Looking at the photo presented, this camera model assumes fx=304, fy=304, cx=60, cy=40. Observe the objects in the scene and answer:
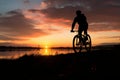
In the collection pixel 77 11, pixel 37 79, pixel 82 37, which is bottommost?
pixel 37 79

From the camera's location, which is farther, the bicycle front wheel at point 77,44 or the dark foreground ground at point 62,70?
the bicycle front wheel at point 77,44

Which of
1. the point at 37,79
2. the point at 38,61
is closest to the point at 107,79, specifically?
the point at 37,79

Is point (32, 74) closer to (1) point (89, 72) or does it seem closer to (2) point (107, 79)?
(1) point (89, 72)

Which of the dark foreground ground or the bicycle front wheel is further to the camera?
the bicycle front wheel

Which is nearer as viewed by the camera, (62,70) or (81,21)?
(62,70)

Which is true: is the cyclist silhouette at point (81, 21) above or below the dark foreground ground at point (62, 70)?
above

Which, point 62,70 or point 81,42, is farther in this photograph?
point 81,42

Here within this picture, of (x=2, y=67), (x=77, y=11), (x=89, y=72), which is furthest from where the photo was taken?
(x=77, y=11)

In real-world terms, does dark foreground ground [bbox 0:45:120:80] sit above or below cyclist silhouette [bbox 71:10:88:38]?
below

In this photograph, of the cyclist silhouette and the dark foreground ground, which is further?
the cyclist silhouette

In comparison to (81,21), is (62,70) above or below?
below

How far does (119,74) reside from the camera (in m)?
16.0

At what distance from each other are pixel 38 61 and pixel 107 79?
895cm

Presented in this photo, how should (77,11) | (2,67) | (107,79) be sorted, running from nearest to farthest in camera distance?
(107,79), (2,67), (77,11)
